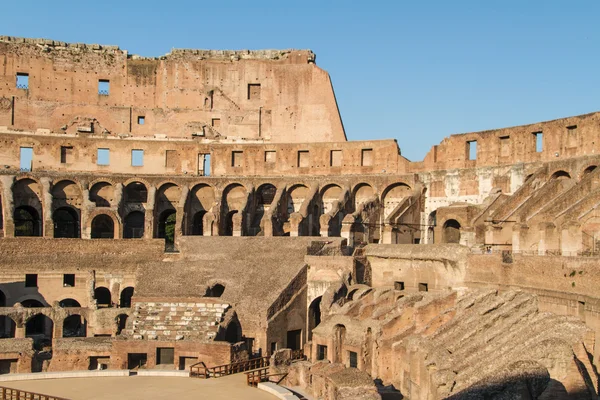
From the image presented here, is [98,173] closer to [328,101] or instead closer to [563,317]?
[328,101]

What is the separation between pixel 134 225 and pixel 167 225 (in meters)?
2.35

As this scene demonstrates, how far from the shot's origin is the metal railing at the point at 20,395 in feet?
63.0

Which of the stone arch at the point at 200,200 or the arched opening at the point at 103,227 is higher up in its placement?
the stone arch at the point at 200,200

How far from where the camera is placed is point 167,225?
41156 millimetres

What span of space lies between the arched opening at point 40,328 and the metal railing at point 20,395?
8891 millimetres

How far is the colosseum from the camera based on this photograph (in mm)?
21859

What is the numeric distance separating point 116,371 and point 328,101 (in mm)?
23223

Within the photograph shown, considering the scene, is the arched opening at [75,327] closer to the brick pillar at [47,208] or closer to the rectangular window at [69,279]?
the rectangular window at [69,279]

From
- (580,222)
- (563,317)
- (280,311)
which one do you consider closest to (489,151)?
(580,222)

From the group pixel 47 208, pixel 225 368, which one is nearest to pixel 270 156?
pixel 47 208

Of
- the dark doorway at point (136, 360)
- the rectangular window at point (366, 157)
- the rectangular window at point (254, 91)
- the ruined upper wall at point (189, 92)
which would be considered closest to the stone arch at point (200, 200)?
the ruined upper wall at point (189, 92)

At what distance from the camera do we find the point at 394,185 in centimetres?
3747

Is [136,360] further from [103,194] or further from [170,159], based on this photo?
[170,159]

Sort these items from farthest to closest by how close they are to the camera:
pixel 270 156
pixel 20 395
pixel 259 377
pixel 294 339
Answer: pixel 270 156, pixel 294 339, pixel 259 377, pixel 20 395
